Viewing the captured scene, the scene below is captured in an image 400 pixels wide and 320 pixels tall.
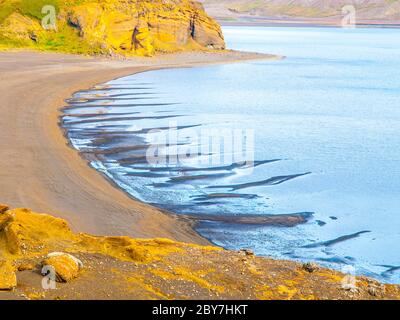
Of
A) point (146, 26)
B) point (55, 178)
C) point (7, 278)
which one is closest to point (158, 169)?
point (55, 178)

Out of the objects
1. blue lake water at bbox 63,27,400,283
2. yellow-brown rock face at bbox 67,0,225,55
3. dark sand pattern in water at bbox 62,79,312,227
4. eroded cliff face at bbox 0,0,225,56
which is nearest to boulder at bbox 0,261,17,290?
blue lake water at bbox 63,27,400,283

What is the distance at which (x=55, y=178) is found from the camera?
17.9 metres

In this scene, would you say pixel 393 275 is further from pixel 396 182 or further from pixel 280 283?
pixel 396 182

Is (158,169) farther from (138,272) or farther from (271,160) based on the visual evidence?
(138,272)

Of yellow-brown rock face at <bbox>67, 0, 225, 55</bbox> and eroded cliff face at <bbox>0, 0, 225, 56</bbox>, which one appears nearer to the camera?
eroded cliff face at <bbox>0, 0, 225, 56</bbox>

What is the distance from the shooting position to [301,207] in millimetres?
16875

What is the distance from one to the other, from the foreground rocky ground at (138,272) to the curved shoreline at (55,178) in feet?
13.2

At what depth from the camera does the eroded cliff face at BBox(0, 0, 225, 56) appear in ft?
187

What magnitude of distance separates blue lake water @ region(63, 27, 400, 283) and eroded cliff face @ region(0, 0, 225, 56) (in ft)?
44.6

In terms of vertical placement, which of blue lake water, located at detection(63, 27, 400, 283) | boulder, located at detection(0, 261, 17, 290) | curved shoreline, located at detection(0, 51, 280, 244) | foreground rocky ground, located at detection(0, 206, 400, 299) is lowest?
blue lake water, located at detection(63, 27, 400, 283)

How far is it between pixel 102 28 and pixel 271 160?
3825 centimetres

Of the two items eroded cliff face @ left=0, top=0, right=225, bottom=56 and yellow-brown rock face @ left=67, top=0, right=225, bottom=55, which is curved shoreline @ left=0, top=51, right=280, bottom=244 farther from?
yellow-brown rock face @ left=67, top=0, right=225, bottom=55

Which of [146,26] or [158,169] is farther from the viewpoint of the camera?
[146,26]

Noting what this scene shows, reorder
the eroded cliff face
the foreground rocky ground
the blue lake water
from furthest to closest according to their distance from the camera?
1. the eroded cliff face
2. the blue lake water
3. the foreground rocky ground
